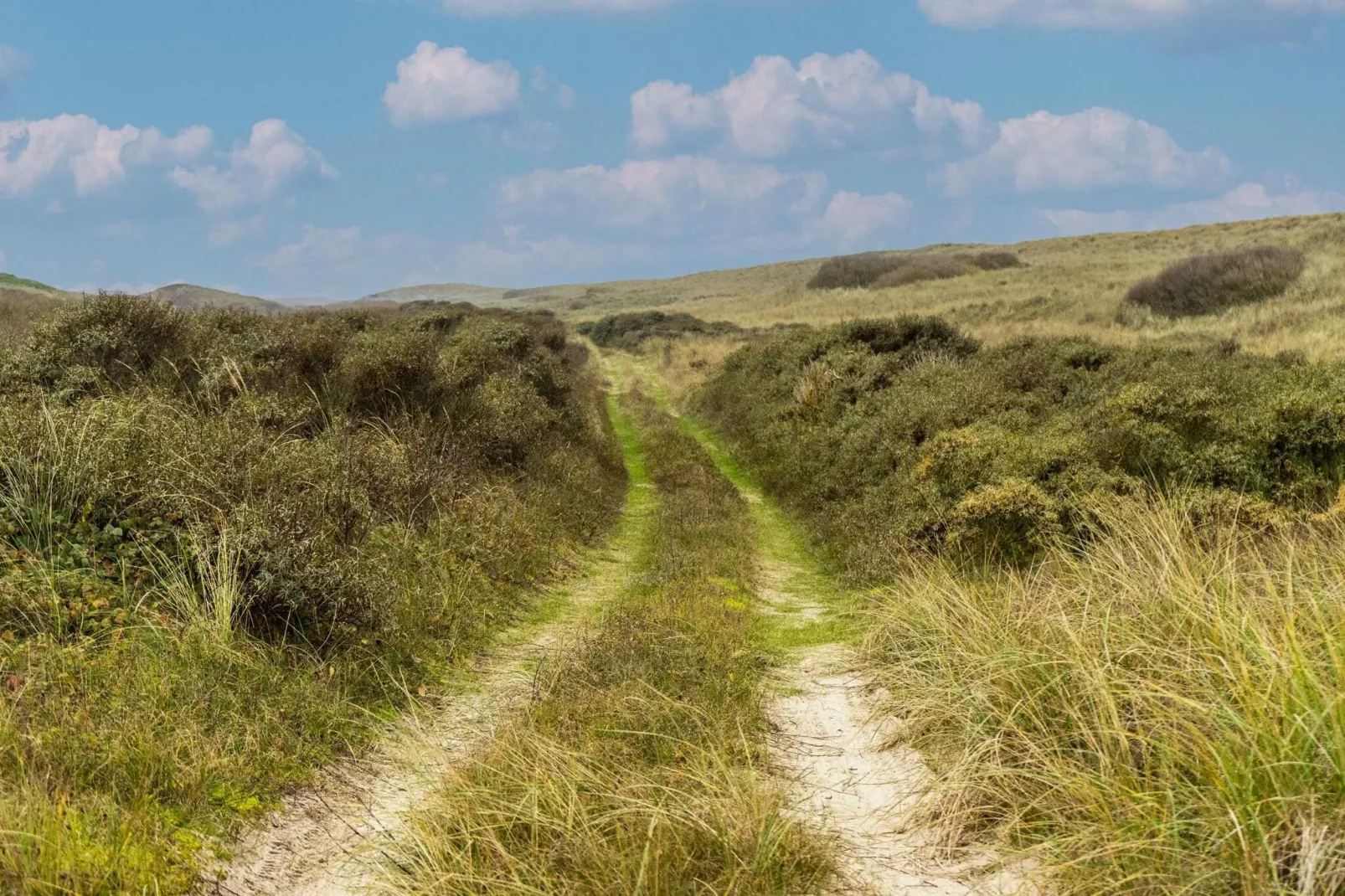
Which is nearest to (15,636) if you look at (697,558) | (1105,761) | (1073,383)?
(1105,761)

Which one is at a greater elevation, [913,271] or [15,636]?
[913,271]

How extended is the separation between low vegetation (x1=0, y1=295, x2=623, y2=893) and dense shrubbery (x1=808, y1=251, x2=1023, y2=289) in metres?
59.7

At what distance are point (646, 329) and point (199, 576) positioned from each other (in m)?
47.4

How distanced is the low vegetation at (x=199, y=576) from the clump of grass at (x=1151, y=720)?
154 inches

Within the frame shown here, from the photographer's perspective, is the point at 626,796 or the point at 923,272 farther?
the point at 923,272

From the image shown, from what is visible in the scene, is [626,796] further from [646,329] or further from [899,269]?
[899,269]

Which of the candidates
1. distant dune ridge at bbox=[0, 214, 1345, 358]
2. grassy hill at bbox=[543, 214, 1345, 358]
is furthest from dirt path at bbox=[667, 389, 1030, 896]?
grassy hill at bbox=[543, 214, 1345, 358]

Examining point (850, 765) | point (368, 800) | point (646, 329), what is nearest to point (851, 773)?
point (850, 765)

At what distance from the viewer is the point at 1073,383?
14.9 metres

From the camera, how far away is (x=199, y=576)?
7.03m

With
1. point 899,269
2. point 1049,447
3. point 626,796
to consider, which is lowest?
point 626,796

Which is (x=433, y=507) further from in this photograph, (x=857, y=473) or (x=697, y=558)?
(x=857, y=473)

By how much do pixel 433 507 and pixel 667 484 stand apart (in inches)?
289

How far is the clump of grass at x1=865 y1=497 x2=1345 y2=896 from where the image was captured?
358 centimetres
